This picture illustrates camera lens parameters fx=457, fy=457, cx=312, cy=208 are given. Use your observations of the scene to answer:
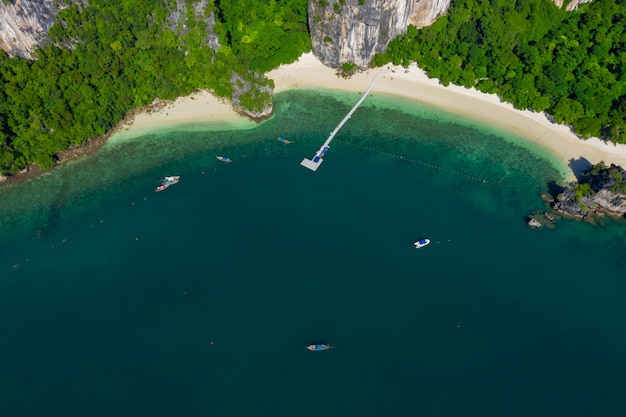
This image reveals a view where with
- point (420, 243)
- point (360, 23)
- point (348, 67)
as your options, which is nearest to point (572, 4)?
point (360, 23)

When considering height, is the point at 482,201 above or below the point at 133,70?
below

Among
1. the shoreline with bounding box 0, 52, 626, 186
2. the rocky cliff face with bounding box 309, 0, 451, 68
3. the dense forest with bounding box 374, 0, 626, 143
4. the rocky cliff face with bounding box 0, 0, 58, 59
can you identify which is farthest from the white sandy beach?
the rocky cliff face with bounding box 0, 0, 58, 59

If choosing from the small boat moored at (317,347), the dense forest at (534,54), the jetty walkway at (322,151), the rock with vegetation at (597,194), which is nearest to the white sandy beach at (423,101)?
the dense forest at (534,54)

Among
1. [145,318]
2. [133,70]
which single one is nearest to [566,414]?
[145,318]

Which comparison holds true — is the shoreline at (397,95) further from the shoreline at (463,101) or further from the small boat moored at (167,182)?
the small boat moored at (167,182)

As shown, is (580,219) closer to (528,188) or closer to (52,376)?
(528,188)
